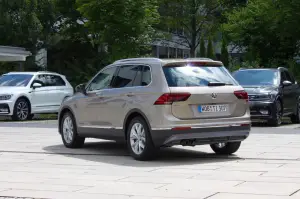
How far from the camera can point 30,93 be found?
928 inches

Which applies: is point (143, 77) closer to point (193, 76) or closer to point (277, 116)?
point (193, 76)

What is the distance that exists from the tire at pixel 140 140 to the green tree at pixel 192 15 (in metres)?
39.7

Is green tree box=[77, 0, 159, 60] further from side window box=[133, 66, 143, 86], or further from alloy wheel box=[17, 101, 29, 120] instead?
side window box=[133, 66, 143, 86]

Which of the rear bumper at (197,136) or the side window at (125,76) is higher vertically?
the side window at (125,76)

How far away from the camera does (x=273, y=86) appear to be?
19859 millimetres

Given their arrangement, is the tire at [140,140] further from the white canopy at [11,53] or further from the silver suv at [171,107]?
the white canopy at [11,53]

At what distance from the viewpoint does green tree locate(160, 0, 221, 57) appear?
5234 centimetres

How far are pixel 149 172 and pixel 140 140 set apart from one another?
137cm

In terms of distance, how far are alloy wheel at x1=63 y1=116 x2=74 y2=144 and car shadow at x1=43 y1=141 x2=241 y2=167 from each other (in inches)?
8.2

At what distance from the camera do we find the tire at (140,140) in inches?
433

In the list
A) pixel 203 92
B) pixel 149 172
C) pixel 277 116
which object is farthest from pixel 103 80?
pixel 277 116

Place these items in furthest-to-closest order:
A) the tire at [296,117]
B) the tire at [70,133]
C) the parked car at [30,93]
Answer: the parked car at [30,93], the tire at [296,117], the tire at [70,133]

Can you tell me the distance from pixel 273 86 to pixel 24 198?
13114 mm

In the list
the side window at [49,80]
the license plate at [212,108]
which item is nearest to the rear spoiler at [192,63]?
the license plate at [212,108]
